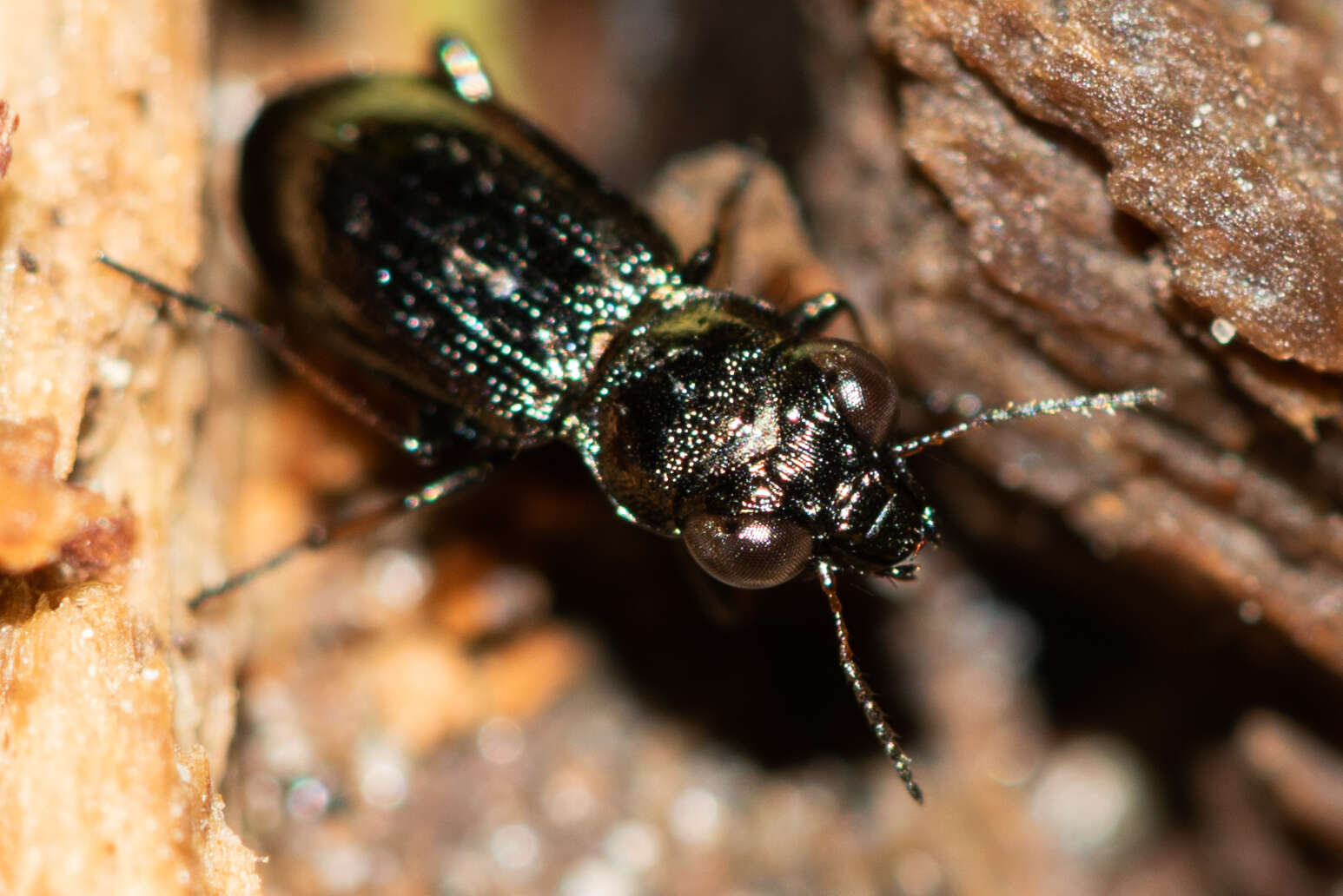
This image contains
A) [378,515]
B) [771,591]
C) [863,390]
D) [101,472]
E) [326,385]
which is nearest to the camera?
[101,472]

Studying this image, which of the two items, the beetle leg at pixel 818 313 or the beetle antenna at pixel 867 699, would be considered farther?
the beetle leg at pixel 818 313

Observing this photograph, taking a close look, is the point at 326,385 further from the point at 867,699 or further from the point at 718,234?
the point at 867,699

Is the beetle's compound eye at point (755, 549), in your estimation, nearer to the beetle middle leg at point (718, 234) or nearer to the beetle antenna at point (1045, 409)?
the beetle antenna at point (1045, 409)

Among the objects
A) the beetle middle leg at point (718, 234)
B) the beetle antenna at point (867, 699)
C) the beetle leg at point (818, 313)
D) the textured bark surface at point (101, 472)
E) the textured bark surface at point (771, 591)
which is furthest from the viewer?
the beetle middle leg at point (718, 234)

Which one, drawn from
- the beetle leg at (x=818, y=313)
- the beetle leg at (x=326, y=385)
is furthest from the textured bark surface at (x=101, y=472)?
the beetle leg at (x=818, y=313)

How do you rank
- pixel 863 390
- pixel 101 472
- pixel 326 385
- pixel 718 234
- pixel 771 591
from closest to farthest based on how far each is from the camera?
pixel 101 472, pixel 863 390, pixel 326 385, pixel 718 234, pixel 771 591

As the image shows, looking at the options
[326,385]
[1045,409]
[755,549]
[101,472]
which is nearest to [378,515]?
[326,385]

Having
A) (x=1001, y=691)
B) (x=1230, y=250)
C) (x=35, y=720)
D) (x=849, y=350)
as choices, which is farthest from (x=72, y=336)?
(x=1001, y=691)

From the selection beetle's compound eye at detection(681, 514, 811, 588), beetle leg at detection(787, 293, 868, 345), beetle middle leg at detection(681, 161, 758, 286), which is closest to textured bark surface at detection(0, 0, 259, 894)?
beetle's compound eye at detection(681, 514, 811, 588)

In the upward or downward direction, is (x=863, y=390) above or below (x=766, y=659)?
above
